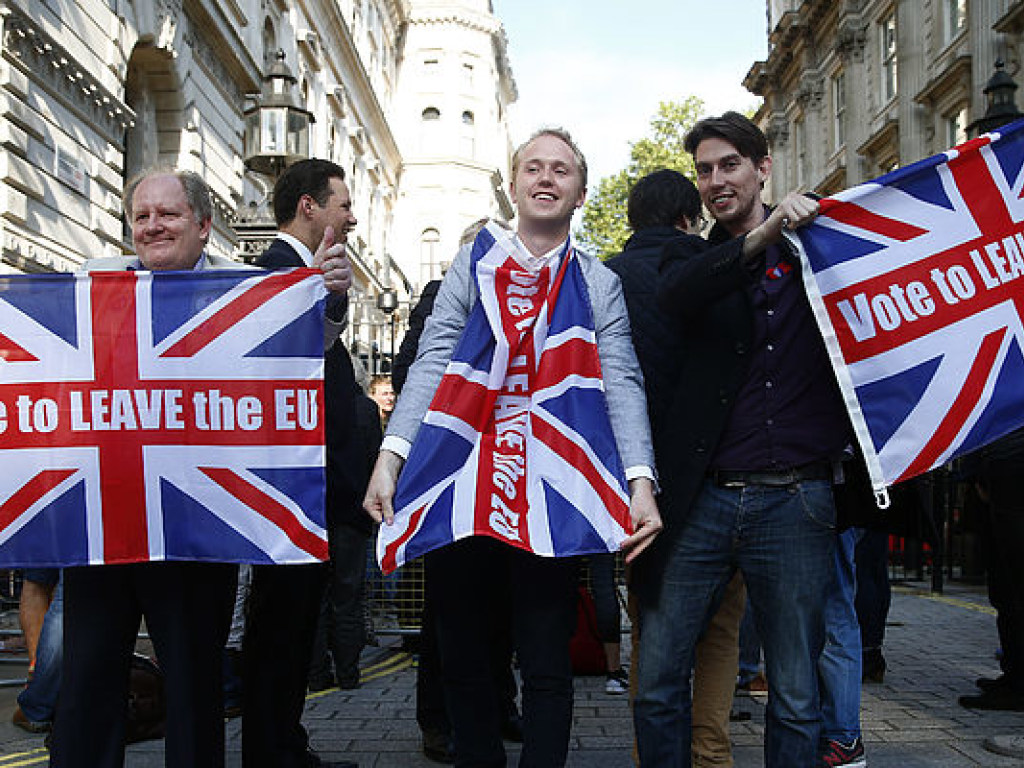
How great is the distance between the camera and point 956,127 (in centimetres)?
2400

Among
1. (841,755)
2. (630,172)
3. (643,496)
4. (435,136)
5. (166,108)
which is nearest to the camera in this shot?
(643,496)

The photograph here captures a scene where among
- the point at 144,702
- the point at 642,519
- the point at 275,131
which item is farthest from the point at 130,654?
the point at 275,131

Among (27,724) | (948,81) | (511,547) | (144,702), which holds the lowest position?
(27,724)

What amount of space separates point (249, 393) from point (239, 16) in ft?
59.3

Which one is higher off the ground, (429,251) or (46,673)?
(429,251)

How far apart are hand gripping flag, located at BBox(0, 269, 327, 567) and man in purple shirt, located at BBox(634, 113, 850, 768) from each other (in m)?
1.13

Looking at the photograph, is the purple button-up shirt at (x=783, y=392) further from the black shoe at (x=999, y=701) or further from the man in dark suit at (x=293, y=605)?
the black shoe at (x=999, y=701)

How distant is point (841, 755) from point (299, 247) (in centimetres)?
281

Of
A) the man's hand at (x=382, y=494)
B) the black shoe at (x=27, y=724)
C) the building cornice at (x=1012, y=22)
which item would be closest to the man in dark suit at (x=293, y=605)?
the man's hand at (x=382, y=494)

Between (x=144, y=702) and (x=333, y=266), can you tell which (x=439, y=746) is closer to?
(x=144, y=702)

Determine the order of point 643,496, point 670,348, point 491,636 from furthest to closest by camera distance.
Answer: point 491,636 → point 670,348 → point 643,496

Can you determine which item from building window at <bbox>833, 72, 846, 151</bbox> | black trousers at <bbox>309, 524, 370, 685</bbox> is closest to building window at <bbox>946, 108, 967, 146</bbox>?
building window at <bbox>833, 72, 846, 151</bbox>

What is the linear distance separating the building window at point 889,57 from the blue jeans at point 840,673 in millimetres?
26098

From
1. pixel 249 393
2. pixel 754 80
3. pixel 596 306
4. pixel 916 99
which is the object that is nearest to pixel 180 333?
pixel 249 393
